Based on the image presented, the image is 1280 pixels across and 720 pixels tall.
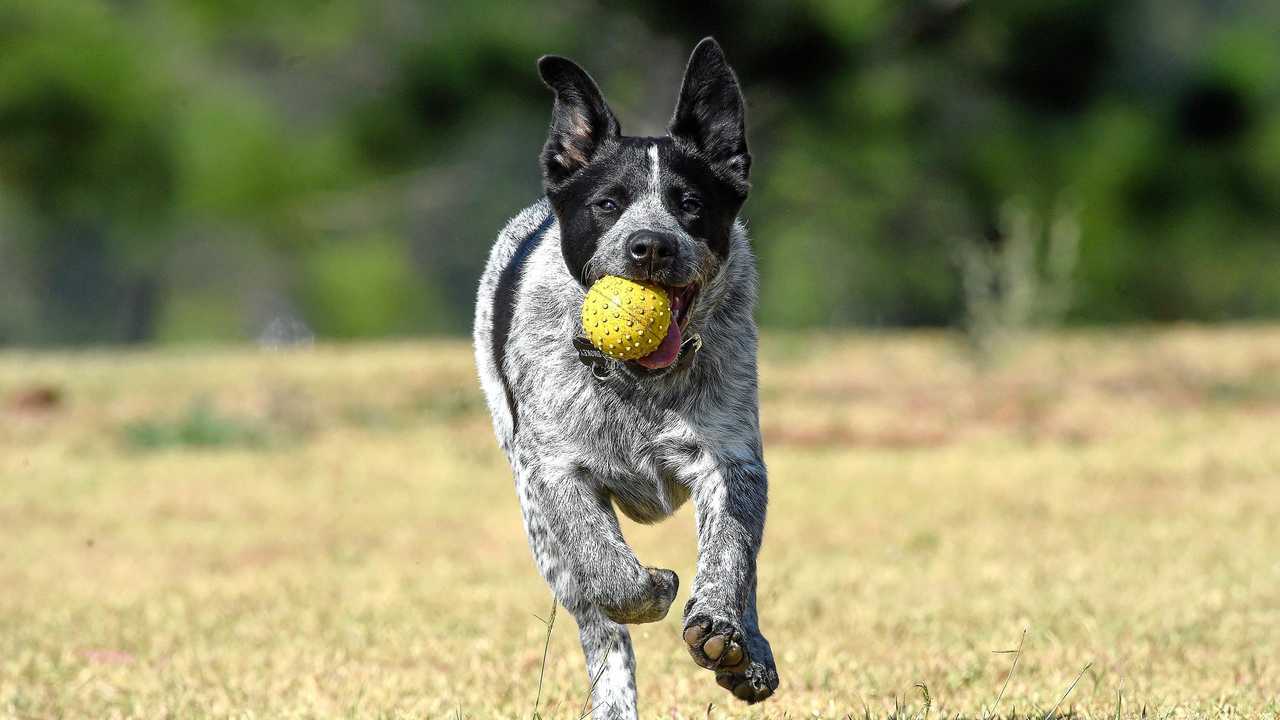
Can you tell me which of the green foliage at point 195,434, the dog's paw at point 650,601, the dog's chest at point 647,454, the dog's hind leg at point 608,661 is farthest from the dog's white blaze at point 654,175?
the green foliage at point 195,434

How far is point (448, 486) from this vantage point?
9.20 metres

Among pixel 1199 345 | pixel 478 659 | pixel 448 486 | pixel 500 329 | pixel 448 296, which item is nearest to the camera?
pixel 500 329

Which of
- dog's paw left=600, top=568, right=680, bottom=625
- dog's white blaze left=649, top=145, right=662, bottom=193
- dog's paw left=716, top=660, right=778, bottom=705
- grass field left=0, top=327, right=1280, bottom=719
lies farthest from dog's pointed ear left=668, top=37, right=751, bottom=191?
grass field left=0, top=327, right=1280, bottom=719

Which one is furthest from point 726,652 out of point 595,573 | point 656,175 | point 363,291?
point 363,291

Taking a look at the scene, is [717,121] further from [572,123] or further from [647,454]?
[647,454]

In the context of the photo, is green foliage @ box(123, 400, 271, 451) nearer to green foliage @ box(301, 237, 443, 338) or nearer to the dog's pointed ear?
the dog's pointed ear

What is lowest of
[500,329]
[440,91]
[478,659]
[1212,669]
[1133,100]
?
[1212,669]

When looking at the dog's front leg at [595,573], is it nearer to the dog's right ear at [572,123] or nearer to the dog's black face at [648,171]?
the dog's black face at [648,171]

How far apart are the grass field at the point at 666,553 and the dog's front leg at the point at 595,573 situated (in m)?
0.26

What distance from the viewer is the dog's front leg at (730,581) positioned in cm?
359

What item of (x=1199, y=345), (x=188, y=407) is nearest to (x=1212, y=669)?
(x=188, y=407)

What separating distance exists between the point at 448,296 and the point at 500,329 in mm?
17229

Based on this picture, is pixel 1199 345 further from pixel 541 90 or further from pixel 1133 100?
pixel 541 90

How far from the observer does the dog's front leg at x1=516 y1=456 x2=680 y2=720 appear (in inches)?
156
